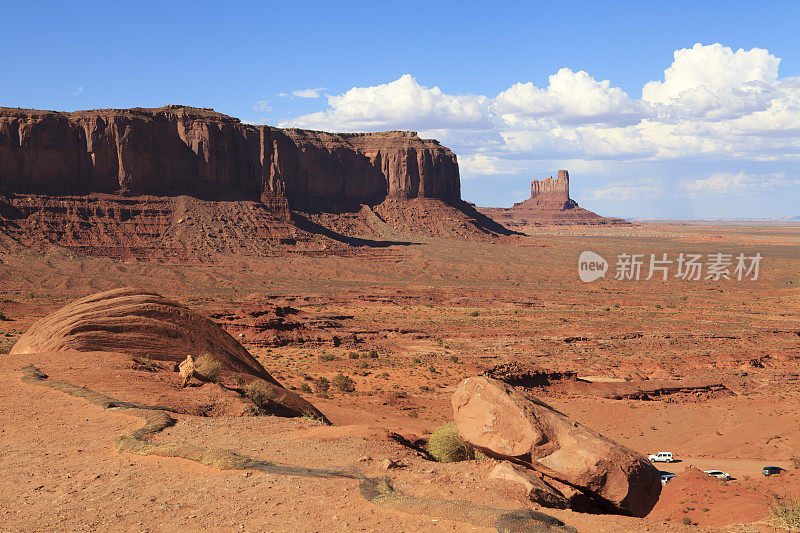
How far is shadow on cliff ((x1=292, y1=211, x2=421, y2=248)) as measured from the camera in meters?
103

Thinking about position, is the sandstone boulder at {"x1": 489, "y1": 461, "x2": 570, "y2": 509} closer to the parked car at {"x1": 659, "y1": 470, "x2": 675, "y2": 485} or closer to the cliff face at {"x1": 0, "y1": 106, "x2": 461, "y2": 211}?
the parked car at {"x1": 659, "y1": 470, "x2": 675, "y2": 485}

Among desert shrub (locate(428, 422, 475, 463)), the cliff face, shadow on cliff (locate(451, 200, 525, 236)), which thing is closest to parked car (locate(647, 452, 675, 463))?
desert shrub (locate(428, 422, 475, 463))

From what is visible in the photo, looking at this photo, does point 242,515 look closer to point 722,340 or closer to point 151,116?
point 722,340

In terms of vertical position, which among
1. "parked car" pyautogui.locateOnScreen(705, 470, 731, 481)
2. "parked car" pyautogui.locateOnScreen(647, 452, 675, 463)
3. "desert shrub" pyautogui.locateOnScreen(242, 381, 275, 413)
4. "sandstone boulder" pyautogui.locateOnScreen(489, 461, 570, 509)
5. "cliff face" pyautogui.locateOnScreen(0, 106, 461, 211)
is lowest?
"parked car" pyautogui.locateOnScreen(647, 452, 675, 463)

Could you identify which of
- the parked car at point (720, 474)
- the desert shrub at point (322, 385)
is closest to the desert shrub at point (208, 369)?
the desert shrub at point (322, 385)

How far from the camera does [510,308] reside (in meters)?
55.3

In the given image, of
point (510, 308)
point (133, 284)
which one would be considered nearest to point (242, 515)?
point (510, 308)

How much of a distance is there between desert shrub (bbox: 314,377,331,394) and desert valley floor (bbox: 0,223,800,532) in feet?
2.00

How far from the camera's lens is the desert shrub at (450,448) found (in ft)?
35.3

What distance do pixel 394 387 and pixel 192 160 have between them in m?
76.2

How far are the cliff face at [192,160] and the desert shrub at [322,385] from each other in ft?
234

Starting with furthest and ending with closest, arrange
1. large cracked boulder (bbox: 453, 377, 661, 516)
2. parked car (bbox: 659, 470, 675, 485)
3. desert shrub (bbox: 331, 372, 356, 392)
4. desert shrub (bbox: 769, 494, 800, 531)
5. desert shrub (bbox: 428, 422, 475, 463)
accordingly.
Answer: desert shrub (bbox: 331, 372, 356, 392) < parked car (bbox: 659, 470, 675, 485) < desert shrub (bbox: 428, 422, 475, 463) < large cracked boulder (bbox: 453, 377, 661, 516) < desert shrub (bbox: 769, 494, 800, 531)

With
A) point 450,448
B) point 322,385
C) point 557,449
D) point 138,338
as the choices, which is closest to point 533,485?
point 557,449

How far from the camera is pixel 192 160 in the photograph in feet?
308
